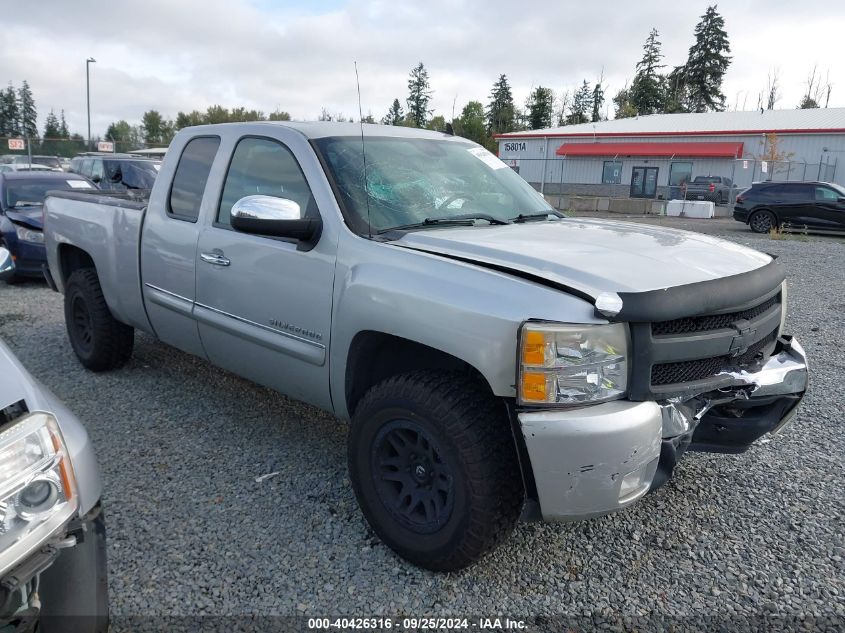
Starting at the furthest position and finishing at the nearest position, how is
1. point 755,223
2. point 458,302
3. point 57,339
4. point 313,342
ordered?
point 755,223 → point 57,339 → point 313,342 → point 458,302

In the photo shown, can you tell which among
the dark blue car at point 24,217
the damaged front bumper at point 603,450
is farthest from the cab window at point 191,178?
the dark blue car at point 24,217

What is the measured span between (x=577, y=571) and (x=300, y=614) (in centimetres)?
114

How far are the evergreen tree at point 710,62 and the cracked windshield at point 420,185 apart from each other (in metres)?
70.2

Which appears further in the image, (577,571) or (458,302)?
(577,571)

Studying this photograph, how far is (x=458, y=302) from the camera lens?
238cm

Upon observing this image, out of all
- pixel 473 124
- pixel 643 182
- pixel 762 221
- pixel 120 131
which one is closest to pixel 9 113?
pixel 120 131

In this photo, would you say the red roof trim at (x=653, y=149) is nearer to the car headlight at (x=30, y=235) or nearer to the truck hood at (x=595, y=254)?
the car headlight at (x=30, y=235)

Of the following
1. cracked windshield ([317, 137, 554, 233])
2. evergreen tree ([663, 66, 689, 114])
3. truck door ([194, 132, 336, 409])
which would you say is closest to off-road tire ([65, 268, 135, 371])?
truck door ([194, 132, 336, 409])

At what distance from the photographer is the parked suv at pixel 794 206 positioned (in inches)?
705

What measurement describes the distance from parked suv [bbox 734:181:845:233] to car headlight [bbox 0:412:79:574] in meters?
19.9

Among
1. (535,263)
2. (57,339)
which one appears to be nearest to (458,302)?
(535,263)

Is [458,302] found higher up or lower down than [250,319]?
higher up

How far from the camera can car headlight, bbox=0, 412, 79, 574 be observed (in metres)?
1.50

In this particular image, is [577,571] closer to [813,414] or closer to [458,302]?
[458,302]
